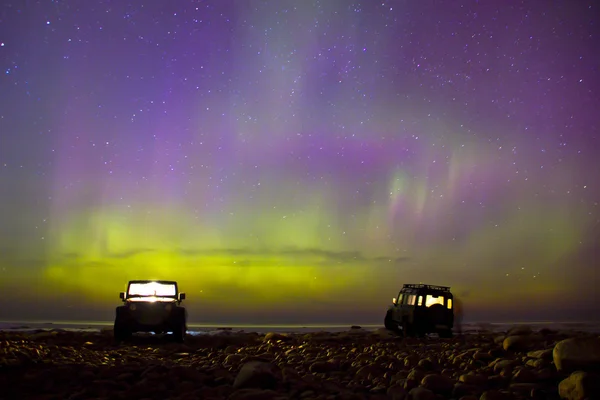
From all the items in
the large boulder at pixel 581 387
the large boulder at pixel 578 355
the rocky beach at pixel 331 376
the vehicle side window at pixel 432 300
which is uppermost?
the vehicle side window at pixel 432 300

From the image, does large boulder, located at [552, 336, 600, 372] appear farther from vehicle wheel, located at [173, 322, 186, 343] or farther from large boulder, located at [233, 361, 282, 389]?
vehicle wheel, located at [173, 322, 186, 343]

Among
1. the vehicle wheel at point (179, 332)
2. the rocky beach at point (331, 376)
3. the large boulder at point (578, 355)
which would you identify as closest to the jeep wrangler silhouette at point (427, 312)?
the rocky beach at point (331, 376)

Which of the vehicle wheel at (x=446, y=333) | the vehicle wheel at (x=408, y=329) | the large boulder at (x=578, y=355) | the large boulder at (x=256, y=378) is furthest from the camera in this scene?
the vehicle wheel at (x=408, y=329)

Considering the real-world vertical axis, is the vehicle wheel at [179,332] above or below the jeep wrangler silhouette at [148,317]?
below

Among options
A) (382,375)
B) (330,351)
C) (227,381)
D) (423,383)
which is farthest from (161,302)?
(423,383)

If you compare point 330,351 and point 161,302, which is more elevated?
point 161,302

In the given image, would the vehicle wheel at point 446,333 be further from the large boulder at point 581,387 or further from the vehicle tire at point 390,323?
the large boulder at point 581,387

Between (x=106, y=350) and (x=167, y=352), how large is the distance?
1882mm

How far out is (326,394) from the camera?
873 cm

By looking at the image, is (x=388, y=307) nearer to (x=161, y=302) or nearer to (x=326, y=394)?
(x=161, y=302)

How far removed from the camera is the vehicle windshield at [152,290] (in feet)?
62.1

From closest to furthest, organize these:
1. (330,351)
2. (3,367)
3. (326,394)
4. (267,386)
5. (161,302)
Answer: (326,394)
(267,386)
(3,367)
(330,351)
(161,302)

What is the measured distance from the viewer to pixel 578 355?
937 cm

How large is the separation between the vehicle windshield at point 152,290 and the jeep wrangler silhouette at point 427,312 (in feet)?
28.4
